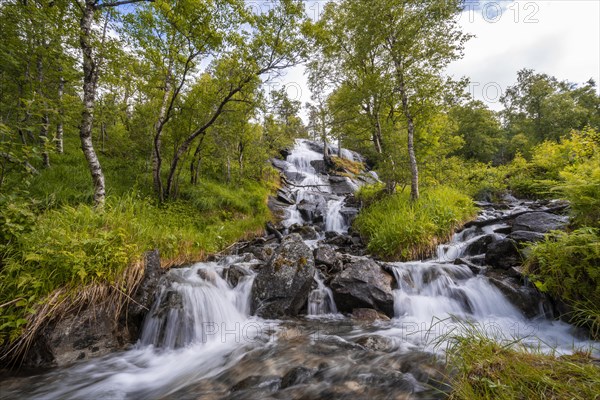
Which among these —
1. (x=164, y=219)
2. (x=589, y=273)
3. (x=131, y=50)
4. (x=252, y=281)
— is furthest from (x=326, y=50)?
(x=589, y=273)

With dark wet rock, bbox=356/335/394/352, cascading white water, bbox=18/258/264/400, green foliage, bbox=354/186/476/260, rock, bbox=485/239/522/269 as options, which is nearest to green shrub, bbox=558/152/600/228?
rock, bbox=485/239/522/269

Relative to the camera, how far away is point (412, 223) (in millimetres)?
7281

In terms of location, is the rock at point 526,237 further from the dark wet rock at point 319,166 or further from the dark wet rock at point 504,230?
the dark wet rock at point 319,166

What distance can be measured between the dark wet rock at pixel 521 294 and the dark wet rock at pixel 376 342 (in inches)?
107

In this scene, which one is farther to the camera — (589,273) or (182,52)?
(182,52)

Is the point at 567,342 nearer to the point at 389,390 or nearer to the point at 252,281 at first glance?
the point at 389,390

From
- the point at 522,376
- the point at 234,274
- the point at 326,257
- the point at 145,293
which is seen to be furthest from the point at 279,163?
the point at 522,376

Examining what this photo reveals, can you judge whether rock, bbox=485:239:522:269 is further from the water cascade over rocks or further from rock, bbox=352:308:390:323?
rock, bbox=352:308:390:323

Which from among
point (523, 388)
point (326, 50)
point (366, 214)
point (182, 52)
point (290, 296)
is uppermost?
point (326, 50)

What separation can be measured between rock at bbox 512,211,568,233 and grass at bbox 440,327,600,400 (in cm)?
478

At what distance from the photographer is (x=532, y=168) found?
16047 millimetres

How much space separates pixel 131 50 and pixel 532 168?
22.6 meters

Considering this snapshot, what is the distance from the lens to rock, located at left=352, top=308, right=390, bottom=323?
468 cm

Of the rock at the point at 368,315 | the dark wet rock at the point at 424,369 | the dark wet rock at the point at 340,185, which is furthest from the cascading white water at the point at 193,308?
the dark wet rock at the point at 340,185
